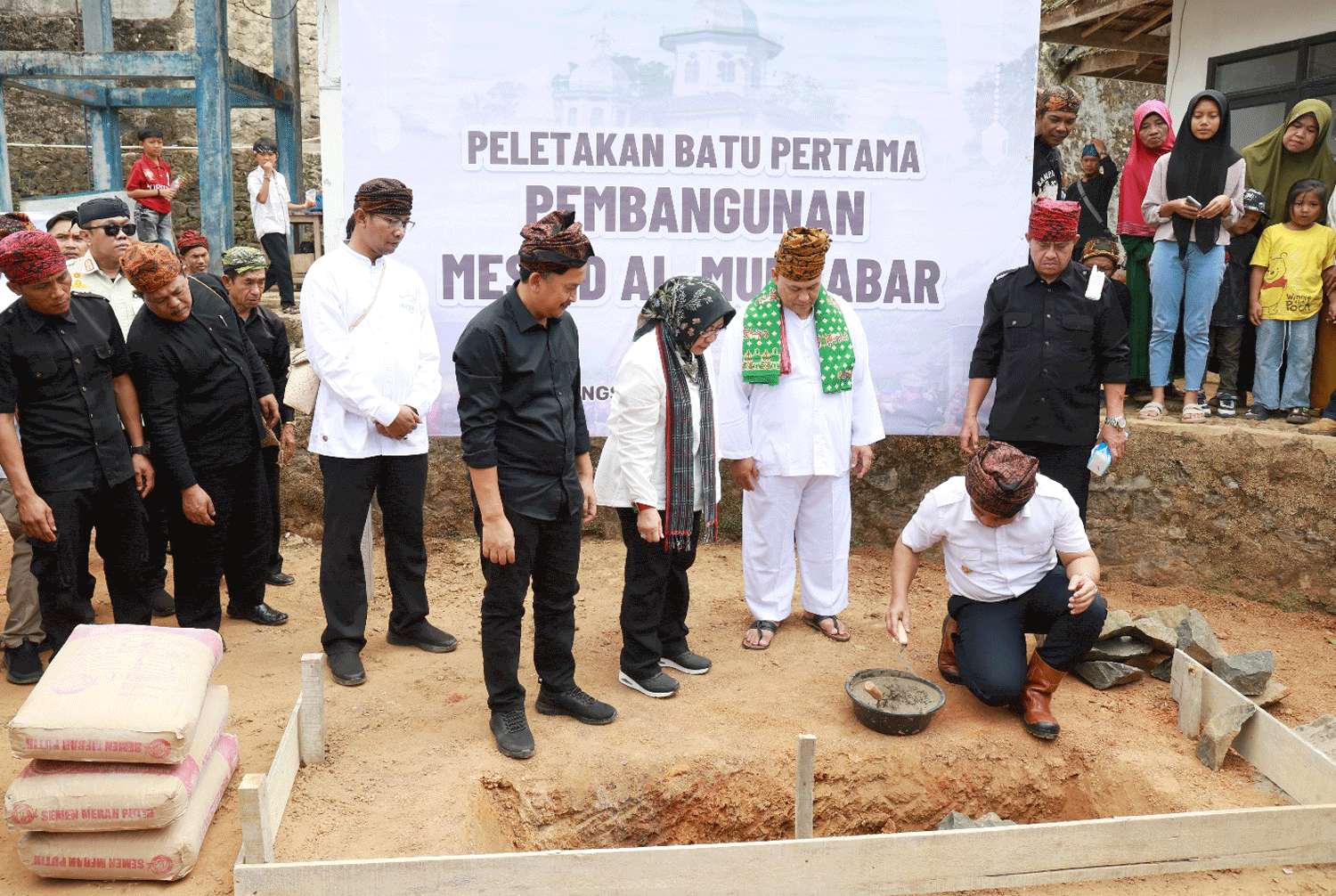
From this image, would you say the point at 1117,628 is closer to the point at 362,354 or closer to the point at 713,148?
the point at 713,148

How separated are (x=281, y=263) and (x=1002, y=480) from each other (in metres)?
6.00

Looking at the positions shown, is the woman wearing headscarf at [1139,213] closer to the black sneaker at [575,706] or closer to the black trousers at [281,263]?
the black sneaker at [575,706]

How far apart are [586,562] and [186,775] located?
3.15 metres

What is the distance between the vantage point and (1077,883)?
3295mm

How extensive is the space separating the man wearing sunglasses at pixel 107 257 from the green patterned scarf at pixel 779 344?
9.26 ft

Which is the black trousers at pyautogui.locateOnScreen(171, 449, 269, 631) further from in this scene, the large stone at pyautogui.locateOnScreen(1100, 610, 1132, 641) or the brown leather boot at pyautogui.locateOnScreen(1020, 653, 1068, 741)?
the large stone at pyautogui.locateOnScreen(1100, 610, 1132, 641)

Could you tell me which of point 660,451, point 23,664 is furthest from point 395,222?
point 23,664

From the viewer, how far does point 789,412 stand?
15.2ft

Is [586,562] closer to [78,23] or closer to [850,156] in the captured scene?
[850,156]

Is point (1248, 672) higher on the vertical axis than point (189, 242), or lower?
lower

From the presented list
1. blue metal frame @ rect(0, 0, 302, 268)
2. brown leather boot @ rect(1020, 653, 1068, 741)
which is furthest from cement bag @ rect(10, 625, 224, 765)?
blue metal frame @ rect(0, 0, 302, 268)

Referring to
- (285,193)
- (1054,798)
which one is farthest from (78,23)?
(1054,798)

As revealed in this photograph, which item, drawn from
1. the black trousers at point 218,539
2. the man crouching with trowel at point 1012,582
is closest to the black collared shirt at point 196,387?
the black trousers at point 218,539

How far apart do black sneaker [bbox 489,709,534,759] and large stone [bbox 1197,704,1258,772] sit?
2.57 m
